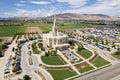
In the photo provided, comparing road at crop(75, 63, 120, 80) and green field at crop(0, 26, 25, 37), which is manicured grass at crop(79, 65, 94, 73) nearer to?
road at crop(75, 63, 120, 80)

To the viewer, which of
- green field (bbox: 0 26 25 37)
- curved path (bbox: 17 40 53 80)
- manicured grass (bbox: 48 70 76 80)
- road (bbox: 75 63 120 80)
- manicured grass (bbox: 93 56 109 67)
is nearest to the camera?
road (bbox: 75 63 120 80)

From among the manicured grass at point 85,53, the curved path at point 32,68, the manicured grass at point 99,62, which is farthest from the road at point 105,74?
the manicured grass at point 85,53

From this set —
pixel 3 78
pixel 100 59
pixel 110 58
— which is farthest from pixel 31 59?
pixel 110 58

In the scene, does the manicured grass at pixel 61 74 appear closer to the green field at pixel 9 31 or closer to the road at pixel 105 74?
the road at pixel 105 74

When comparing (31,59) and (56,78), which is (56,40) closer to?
(31,59)

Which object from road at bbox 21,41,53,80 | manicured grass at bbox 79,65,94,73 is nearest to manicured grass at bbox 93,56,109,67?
manicured grass at bbox 79,65,94,73

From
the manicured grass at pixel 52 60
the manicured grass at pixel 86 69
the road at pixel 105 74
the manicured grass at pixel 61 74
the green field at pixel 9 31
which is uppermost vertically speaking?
the green field at pixel 9 31
